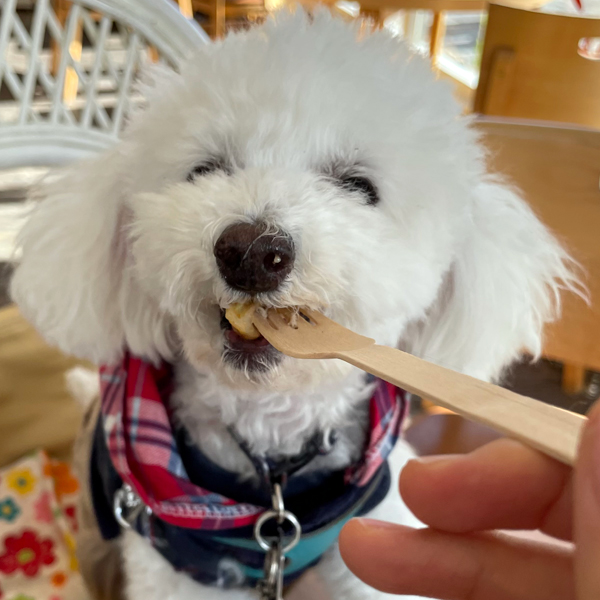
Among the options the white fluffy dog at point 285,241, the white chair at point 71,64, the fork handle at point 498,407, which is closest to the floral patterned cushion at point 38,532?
the white fluffy dog at point 285,241

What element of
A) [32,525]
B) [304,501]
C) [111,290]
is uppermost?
[111,290]

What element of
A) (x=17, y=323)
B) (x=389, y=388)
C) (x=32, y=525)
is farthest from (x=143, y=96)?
(x=32, y=525)

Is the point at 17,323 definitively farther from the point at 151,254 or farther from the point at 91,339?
the point at 151,254

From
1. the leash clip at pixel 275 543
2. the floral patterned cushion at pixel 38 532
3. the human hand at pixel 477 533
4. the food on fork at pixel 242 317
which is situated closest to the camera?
the human hand at pixel 477 533

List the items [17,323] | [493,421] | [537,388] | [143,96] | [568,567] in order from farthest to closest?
1. [17,323]
2. [537,388]
3. [143,96]
4. [568,567]
5. [493,421]

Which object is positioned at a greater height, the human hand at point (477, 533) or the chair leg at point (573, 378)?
the human hand at point (477, 533)

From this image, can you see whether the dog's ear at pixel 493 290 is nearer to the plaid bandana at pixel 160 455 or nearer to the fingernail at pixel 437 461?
the plaid bandana at pixel 160 455

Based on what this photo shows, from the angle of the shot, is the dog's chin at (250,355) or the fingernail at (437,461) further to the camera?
the dog's chin at (250,355)
